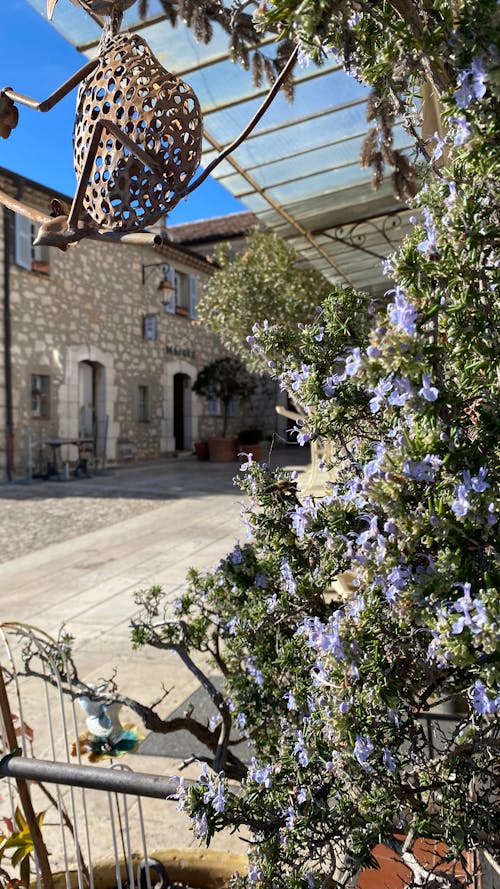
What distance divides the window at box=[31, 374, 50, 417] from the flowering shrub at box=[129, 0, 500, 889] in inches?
482

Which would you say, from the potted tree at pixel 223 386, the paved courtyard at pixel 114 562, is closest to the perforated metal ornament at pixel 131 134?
the paved courtyard at pixel 114 562

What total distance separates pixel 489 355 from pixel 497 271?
0.12m

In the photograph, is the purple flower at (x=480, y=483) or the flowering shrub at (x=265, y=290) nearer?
the purple flower at (x=480, y=483)

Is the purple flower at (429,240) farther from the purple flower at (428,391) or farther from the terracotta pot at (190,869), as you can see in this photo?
the terracotta pot at (190,869)

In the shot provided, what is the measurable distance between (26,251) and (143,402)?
493 cm

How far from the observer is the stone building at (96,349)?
12.4 m

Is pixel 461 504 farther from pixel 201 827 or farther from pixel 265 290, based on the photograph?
pixel 265 290

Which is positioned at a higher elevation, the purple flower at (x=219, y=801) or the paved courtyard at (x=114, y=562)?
the purple flower at (x=219, y=801)

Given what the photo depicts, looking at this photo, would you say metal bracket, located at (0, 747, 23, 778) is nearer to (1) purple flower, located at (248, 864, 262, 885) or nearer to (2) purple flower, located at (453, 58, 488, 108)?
(1) purple flower, located at (248, 864, 262, 885)

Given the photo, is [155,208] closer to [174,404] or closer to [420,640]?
[420,640]

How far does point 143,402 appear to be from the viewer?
16453 mm

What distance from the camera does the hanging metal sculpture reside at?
1.13 metres

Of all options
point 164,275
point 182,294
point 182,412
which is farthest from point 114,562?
point 182,294

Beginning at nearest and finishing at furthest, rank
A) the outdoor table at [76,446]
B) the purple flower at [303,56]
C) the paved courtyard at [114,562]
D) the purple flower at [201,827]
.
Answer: the purple flower at [303,56], the purple flower at [201,827], the paved courtyard at [114,562], the outdoor table at [76,446]
